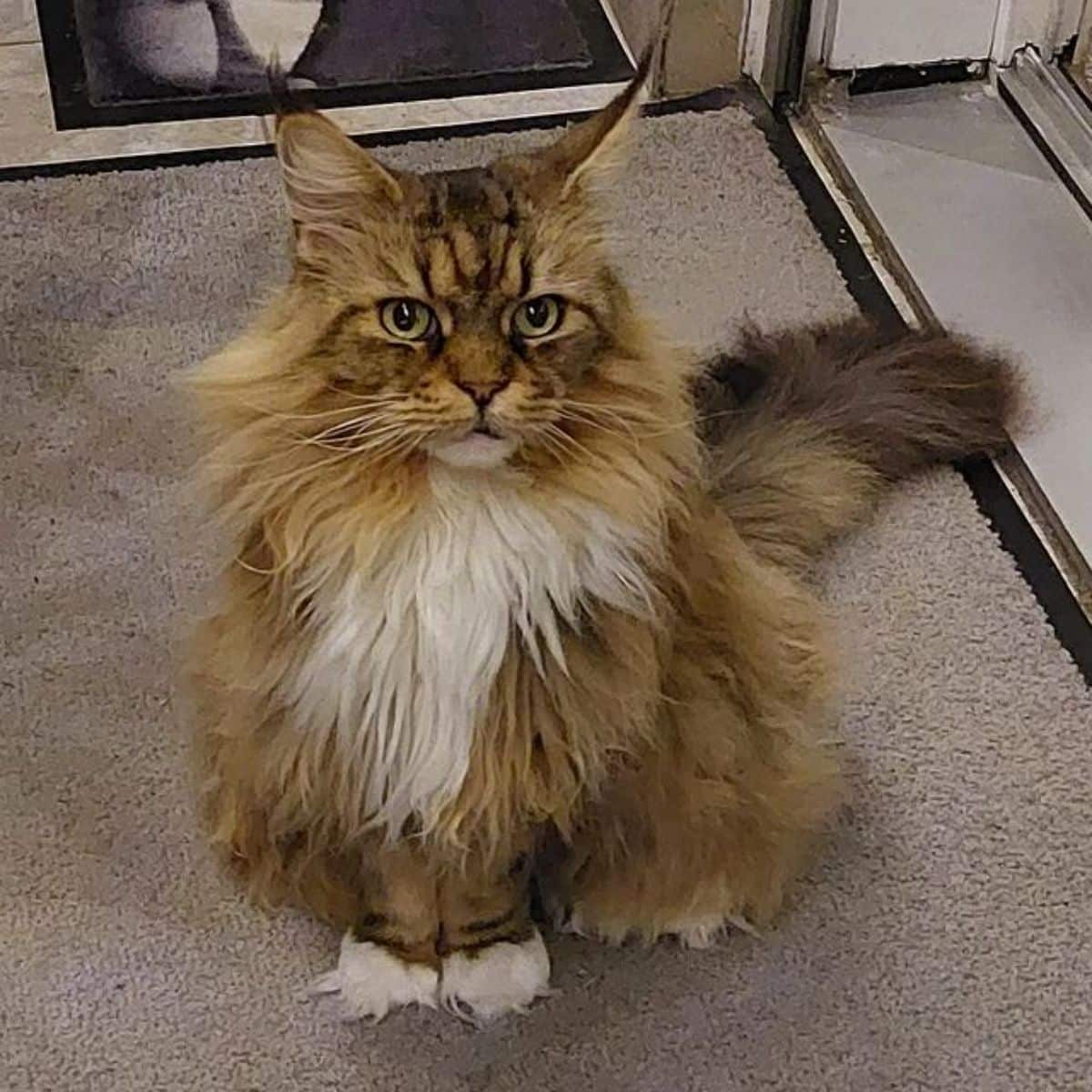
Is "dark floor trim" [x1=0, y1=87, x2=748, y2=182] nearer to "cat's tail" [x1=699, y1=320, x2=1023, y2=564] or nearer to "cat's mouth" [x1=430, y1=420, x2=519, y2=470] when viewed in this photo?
"cat's tail" [x1=699, y1=320, x2=1023, y2=564]

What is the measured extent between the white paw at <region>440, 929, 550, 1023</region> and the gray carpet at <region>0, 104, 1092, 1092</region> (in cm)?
2

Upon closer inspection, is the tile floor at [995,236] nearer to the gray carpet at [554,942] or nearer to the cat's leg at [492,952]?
the gray carpet at [554,942]

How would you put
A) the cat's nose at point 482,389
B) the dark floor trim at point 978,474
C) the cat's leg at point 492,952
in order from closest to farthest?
the cat's nose at point 482,389 < the cat's leg at point 492,952 < the dark floor trim at point 978,474

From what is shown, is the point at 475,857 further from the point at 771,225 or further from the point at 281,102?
the point at 771,225

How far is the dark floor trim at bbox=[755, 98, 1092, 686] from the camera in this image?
185 cm

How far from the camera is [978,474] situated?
6.49 feet

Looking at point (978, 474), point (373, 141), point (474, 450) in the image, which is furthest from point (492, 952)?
point (373, 141)

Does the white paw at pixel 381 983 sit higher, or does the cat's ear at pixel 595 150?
the cat's ear at pixel 595 150

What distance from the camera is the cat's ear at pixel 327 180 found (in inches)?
47.7

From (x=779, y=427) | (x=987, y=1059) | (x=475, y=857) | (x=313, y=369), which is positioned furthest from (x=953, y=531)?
(x=313, y=369)

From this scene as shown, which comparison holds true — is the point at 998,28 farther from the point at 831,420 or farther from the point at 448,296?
the point at 448,296

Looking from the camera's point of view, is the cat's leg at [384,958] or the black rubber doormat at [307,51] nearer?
the cat's leg at [384,958]

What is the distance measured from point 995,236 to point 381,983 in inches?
48.6

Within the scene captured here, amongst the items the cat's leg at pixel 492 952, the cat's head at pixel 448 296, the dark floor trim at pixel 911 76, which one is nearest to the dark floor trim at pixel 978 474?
the dark floor trim at pixel 911 76
